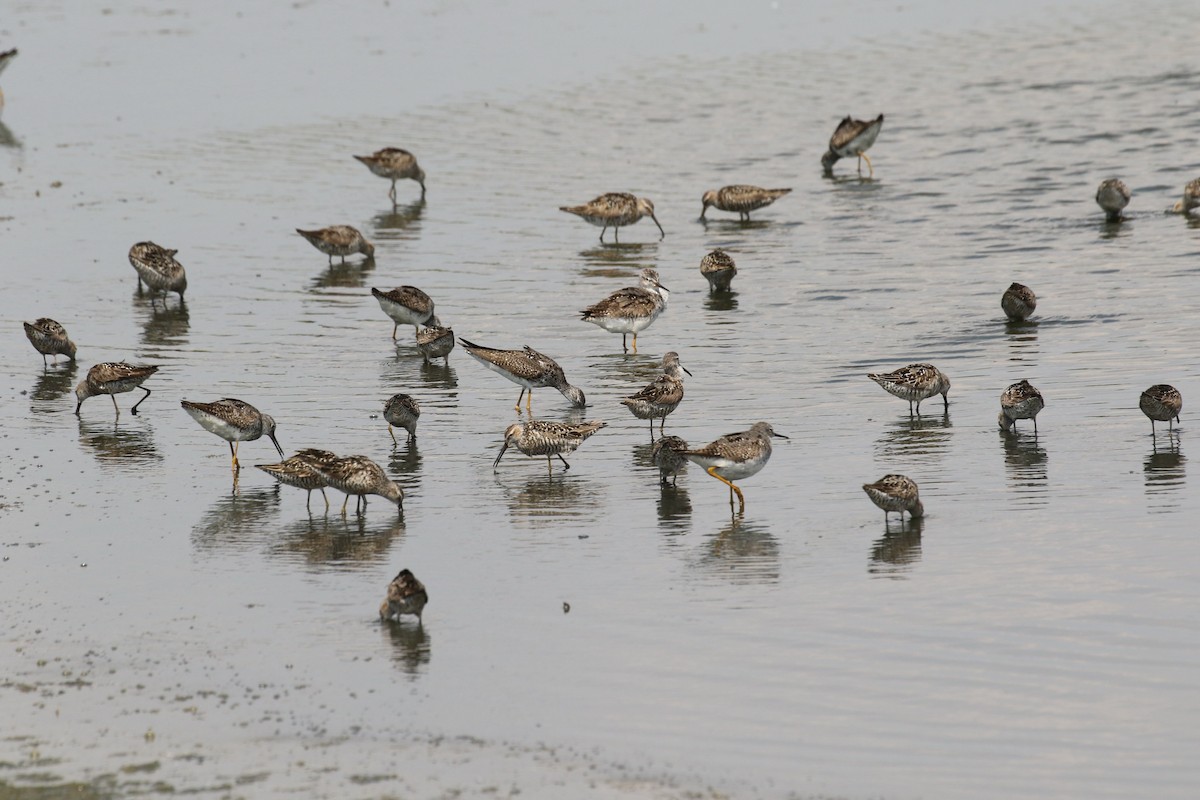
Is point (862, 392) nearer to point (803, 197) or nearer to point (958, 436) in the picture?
point (958, 436)

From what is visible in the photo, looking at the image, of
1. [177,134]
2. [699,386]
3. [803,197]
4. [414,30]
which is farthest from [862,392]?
[414,30]

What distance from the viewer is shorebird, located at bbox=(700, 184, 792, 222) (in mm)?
29219

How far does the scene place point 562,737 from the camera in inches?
401

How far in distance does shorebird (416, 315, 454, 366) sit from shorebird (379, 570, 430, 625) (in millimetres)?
9366

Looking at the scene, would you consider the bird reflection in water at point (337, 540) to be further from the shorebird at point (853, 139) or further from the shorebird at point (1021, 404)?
the shorebird at point (853, 139)

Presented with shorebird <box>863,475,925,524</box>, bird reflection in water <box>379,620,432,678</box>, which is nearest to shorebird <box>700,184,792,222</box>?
shorebird <box>863,475,925,524</box>

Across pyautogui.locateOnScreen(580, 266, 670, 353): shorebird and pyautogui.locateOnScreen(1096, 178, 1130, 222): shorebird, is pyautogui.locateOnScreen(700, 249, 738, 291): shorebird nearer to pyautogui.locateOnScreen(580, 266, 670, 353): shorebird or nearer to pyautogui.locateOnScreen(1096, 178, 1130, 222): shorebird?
pyautogui.locateOnScreen(580, 266, 670, 353): shorebird

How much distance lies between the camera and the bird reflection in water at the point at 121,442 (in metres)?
17.0

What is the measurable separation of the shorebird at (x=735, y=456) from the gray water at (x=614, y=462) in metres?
0.37

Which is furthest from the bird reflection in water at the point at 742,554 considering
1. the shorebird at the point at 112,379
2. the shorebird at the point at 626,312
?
the shorebird at the point at 112,379

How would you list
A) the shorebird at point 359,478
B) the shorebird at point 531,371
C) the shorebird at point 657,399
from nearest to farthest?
the shorebird at point 359,478 < the shorebird at point 657,399 < the shorebird at point 531,371

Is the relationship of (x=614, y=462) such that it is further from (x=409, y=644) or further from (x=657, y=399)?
(x=409, y=644)

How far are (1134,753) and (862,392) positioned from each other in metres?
9.60

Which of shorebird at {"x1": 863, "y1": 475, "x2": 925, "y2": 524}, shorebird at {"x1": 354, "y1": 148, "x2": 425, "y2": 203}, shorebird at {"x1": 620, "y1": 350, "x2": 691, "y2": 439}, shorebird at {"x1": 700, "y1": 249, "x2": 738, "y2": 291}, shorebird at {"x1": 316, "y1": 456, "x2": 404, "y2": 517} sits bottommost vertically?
shorebird at {"x1": 863, "y1": 475, "x2": 925, "y2": 524}
